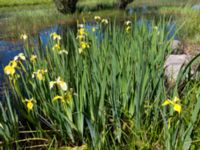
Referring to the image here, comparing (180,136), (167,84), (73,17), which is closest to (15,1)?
(73,17)

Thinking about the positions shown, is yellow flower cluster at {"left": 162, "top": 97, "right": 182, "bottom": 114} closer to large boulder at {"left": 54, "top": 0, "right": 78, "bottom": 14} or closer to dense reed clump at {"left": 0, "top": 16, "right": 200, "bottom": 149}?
dense reed clump at {"left": 0, "top": 16, "right": 200, "bottom": 149}

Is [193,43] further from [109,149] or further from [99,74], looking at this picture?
[109,149]

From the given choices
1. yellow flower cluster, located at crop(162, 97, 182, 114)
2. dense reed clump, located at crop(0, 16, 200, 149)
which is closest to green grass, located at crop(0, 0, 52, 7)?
dense reed clump, located at crop(0, 16, 200, 149)

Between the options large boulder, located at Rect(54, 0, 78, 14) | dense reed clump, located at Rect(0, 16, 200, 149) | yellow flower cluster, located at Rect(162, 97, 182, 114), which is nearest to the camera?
yellow flower cluster, located at Rect(162, 97, 182, 114)

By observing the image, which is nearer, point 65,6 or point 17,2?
point 65,6

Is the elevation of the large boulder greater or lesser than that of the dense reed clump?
lesser

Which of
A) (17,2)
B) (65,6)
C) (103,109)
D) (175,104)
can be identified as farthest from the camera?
(17,2)

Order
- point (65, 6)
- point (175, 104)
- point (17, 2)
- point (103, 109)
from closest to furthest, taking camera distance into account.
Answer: point (175, 104)
point (103, 109)
point (65, 6)
point (17, 2)

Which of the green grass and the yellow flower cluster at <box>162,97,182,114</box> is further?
the green grass

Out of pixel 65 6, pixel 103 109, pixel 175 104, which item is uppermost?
pixel 175 104

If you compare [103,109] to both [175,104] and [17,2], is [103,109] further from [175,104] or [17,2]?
[17,2]

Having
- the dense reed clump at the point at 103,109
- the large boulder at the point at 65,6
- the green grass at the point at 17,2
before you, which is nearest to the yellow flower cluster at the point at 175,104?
the dense reed clump at the point at 103,109

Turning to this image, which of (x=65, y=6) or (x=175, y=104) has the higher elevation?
(x=175, y=104)

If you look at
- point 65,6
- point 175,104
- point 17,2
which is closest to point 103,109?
point 175,104
